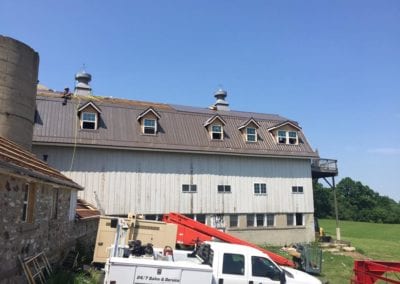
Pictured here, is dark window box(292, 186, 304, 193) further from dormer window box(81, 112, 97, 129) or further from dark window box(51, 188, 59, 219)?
dark window box(51, 188, 59, 219)

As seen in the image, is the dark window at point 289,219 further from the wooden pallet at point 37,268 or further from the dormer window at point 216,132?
the wooden pallet at point 37,268

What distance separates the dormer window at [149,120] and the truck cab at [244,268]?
55.6 feet

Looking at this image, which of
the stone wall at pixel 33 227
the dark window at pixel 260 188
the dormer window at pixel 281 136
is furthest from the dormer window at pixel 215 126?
the stone wall at pixel 33 227

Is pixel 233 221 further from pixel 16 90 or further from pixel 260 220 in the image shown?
pixel 16 90

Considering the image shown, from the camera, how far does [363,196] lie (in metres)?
103

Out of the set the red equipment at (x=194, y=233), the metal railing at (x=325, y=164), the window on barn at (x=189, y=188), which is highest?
the metal railing at (x=325, y=164)

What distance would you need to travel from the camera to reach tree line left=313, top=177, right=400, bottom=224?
87.6 m

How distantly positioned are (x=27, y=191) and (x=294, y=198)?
23.1m

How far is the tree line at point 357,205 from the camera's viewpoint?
87.6 meters

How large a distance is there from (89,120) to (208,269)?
18.4 metres

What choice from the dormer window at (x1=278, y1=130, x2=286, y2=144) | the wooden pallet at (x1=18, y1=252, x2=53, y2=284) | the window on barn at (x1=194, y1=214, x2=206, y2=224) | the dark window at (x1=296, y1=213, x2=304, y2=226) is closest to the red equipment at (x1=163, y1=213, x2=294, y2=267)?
the wooden pallet at (x1=18, y1=252, x2=53, y2=284)

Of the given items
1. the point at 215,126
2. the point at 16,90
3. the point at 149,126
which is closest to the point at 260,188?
the point at 215,126

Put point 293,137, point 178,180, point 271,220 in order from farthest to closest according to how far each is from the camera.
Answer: point 293,137, point 271,220, point 178,180

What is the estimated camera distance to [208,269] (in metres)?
8.70
